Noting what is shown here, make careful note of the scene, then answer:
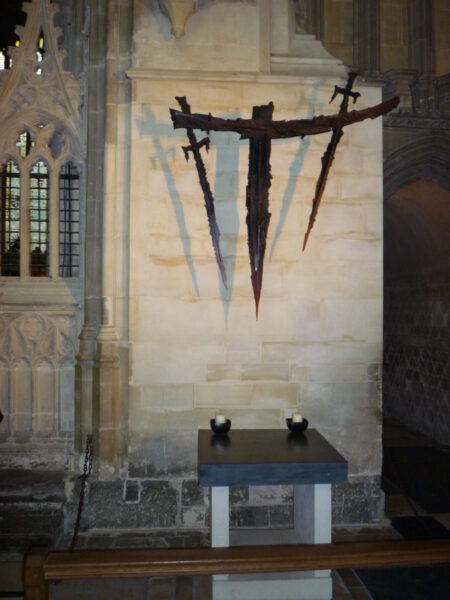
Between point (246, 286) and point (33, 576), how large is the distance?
114 inches

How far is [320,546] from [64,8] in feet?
18.9

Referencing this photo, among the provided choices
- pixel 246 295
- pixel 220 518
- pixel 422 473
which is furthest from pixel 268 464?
pixel 422 473

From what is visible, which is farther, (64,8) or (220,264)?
(64,8)

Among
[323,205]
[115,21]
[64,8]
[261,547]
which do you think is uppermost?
[64,8]

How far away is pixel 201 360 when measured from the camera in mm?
4473

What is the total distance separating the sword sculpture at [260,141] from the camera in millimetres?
4074

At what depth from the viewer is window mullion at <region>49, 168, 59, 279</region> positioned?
16.2 feet

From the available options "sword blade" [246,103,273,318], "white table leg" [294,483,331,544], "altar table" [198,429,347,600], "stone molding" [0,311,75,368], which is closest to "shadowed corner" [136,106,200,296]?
"sword blade" [246,103,273,318]

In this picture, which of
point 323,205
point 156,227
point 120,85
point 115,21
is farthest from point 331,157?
point 115,21

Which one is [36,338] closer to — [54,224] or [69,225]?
[54,224]

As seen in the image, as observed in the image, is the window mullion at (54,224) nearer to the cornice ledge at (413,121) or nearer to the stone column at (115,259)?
the stone column at (115,259)

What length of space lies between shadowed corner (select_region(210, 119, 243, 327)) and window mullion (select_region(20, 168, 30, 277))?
1.81 metres

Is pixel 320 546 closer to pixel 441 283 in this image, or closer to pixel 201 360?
pixel 201 360

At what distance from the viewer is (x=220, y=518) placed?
308 cm
